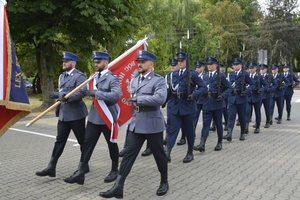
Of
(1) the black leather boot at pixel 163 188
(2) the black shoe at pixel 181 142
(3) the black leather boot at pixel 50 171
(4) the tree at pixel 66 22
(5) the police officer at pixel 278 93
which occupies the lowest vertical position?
(2) the black shoe at pixel 181 142

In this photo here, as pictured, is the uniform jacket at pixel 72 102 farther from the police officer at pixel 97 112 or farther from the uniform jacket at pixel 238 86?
the uniform jacket at pixel 238 86

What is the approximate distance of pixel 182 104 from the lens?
5938mm

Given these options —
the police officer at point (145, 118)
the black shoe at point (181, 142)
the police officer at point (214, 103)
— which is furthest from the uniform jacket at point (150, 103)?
the black shoe at point (181, 142)

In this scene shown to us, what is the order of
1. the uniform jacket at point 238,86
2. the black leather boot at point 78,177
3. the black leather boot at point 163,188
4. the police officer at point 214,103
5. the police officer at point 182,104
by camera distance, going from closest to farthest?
the black leather boot at point 163,188
the black leather boot at point 78,177
the police officer at point 182,104
the police officer at point 214,103
the uniform jacket at point 238,86

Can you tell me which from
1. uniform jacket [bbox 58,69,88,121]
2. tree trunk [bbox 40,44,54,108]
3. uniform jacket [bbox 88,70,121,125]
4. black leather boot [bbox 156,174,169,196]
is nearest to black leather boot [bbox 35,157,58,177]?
uniform jacket [bbox 58,69,88,121]

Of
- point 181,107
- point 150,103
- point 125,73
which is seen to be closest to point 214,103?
point 181,107

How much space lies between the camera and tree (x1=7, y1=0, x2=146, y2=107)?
44.3ft

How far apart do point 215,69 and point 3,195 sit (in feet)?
16.9

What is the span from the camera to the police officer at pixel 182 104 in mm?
5898

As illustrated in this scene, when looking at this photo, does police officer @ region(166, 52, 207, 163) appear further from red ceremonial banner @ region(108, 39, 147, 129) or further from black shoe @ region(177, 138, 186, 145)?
black shoe @ region(177, 138, 186, 145)

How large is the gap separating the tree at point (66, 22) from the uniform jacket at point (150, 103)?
9910 millimetres

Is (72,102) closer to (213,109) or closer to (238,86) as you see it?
(213,109)

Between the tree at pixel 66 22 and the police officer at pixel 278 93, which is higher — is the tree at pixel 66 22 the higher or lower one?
the higher one

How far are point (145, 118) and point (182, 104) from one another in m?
1.83
